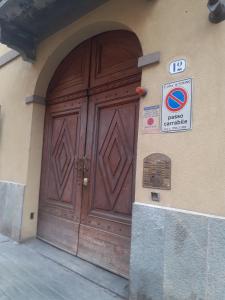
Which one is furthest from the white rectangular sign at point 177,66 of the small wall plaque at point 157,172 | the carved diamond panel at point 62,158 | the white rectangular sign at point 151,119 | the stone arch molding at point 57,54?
the carved diamond panel at point 62,158

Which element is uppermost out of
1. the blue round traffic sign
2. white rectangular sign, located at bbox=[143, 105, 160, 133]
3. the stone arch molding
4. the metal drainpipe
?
the stone arch molding

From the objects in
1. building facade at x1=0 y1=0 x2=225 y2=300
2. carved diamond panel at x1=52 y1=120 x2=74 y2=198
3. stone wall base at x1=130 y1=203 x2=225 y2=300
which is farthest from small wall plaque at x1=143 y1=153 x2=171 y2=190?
carved diamond panel at x1=52 y1=120 x2=74 y2=198

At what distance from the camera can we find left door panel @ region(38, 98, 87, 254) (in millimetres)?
4293

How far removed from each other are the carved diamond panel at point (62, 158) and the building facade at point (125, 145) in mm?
17

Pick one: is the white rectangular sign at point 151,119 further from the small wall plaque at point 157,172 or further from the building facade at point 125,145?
the small wall plaque at point 157,172

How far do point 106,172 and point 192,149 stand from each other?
4.88ft

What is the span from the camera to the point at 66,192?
4.52 meters

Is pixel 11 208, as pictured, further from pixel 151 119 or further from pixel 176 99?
pixel 176 99

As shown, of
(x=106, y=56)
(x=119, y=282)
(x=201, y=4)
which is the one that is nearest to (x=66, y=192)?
(x=119, y=282)

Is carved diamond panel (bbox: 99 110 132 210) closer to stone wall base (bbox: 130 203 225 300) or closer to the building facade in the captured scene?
the building facade

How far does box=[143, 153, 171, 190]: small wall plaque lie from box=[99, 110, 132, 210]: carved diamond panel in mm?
566

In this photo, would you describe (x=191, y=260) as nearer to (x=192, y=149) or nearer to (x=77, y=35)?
(x=192, y=149)

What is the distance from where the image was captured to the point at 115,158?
3.74m

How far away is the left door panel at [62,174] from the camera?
14.1 ft
